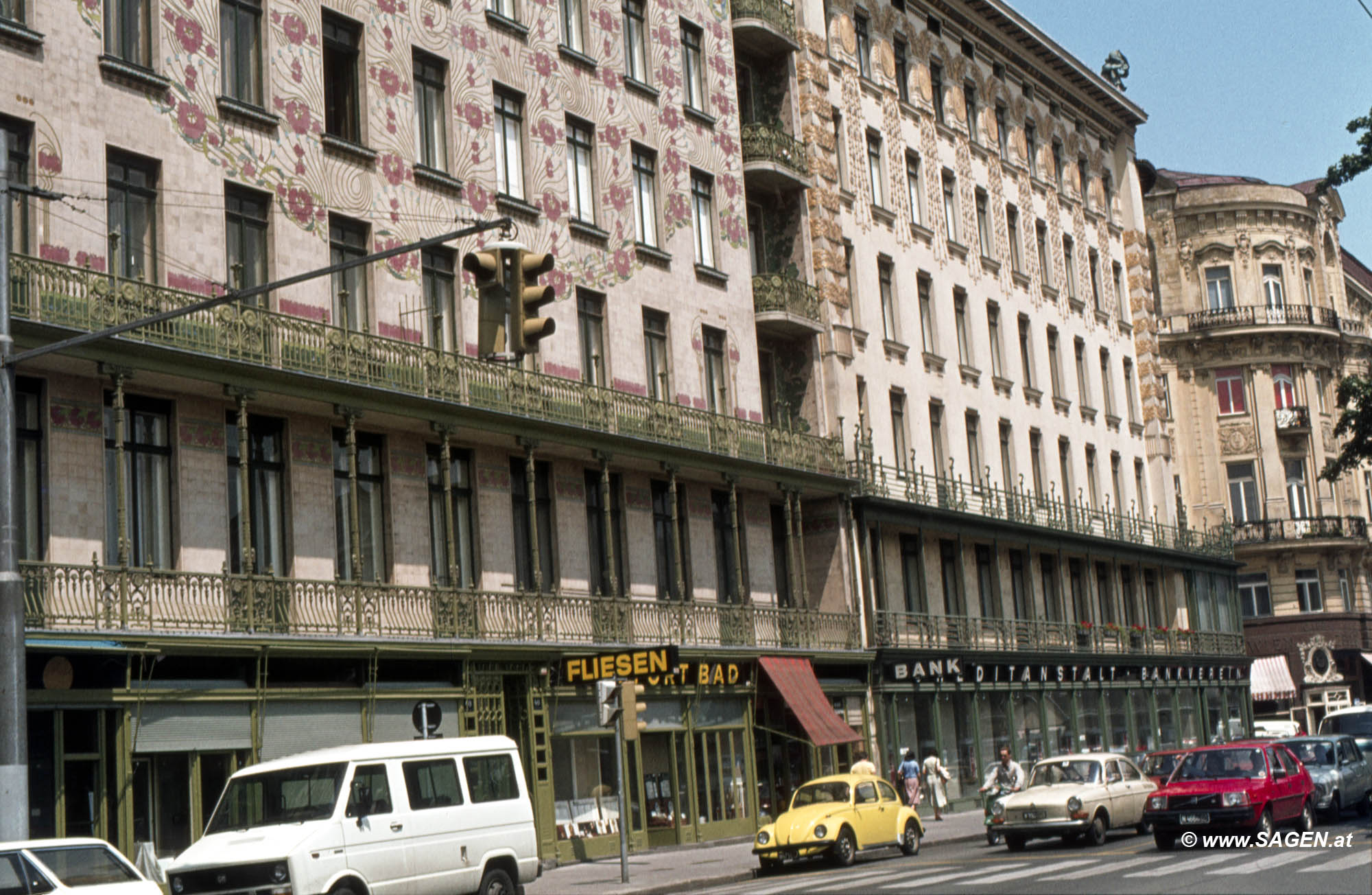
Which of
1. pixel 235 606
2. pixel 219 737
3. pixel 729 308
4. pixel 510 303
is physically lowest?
pixel 219 737

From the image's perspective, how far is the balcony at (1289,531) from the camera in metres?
71.6

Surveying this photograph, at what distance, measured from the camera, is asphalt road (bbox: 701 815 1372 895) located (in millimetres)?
18750

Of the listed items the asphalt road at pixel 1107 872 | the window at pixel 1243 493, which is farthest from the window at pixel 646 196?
the window at pixel 1243 493

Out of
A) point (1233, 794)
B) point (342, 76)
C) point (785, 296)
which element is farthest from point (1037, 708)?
point (342, 76)

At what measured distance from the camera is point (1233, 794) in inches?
966

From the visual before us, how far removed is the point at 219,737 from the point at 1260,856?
46.3 ft

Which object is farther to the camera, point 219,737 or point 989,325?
point 989,325

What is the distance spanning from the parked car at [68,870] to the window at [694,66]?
26.2 m

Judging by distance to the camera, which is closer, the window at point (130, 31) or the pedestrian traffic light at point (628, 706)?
the window at point (130, 31)

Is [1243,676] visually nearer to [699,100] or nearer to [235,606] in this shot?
[699,100]

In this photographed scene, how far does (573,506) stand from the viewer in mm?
33500

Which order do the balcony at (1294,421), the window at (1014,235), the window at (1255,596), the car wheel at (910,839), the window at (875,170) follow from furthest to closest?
the balcony at (1294,421) < the window at (1255,596) < the window at (1014,235) < the window at (875,170) < the car wheel at (910,839)

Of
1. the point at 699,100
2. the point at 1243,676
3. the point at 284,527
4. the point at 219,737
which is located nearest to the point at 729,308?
the point at 699,100

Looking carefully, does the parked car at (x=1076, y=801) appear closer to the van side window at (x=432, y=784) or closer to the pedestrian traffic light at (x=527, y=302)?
the van side window at (x=432, y=784)
